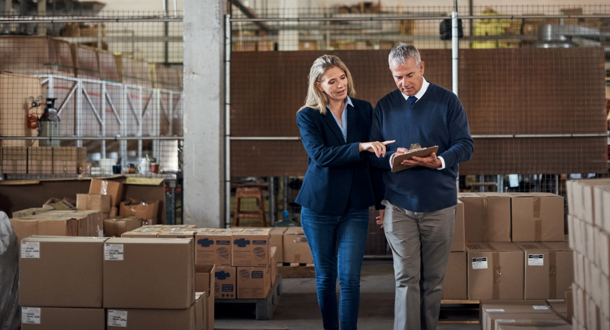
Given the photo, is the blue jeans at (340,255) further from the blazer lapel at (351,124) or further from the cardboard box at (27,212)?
the cardboard box at (27,212)

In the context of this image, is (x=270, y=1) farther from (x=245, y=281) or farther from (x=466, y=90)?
(x=245, y=281)

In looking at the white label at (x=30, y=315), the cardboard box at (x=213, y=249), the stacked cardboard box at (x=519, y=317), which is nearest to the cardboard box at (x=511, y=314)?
the stacked cardboard box at (x=519, y=317)

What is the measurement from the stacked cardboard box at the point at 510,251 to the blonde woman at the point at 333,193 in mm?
1237

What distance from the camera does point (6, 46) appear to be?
6027mm

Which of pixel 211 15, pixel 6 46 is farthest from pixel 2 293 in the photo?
pixel 6 46

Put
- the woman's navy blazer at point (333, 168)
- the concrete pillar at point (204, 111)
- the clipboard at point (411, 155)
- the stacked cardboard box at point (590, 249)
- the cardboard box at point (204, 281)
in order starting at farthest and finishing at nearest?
the concrete pillar at point (204, 111) < the cardboard box at point (204, 281) < the woman's navy blazer at point (333, 168) < the clipboard at point (411, 155) < the stacked cardboard box at point (590, 249)

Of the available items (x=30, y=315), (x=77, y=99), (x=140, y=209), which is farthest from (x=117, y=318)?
(x=77, y=99)

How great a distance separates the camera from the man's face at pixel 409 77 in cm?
262

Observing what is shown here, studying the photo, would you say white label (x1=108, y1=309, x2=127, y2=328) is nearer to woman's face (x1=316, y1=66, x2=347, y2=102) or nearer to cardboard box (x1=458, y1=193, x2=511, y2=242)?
woman's face (x1=316, y1=66, x2=347, y2=102)

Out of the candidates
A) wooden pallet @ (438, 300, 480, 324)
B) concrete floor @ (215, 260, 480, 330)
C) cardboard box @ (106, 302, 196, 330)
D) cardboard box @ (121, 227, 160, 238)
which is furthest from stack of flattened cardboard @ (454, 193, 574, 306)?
cardboard box @ (121, 227, 160, 238)

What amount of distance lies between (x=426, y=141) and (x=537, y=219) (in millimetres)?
1705

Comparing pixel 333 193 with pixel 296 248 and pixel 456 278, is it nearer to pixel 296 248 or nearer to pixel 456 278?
pixel 456 278

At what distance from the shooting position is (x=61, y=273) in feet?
8.98

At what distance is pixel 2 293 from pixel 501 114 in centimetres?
442
